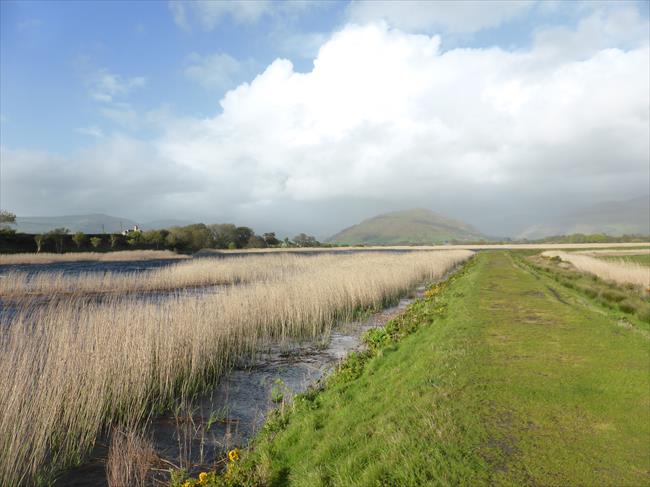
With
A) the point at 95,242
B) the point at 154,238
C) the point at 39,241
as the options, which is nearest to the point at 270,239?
the point at 154,238

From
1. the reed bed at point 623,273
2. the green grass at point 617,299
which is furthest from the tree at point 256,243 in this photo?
the green grass at point 617,299

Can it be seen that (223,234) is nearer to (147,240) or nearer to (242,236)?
(242,236)

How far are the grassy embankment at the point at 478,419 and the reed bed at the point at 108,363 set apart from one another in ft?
10.8

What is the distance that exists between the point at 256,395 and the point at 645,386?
7900 mm

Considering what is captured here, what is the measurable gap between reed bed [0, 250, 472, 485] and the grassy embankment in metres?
3.28

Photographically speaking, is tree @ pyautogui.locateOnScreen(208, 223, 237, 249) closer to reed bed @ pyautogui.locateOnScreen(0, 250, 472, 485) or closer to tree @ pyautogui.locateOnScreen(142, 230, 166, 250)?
tree @ pyautogui.locateOnScreen(142, 230, 166, 250)

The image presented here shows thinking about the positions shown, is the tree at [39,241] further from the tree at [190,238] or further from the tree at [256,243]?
the tree at [256,243]

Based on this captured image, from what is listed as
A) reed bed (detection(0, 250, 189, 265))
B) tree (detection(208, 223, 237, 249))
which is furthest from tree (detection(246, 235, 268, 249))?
reed bed (detection(0, 250, 189, 265))

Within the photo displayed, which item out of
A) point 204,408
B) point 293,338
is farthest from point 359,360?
point 293,338

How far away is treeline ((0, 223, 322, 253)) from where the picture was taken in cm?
6819

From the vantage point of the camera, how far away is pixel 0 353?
25.6 ft

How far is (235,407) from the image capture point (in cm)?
873

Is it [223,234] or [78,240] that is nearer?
[78,240]

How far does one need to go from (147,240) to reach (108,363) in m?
89.0
